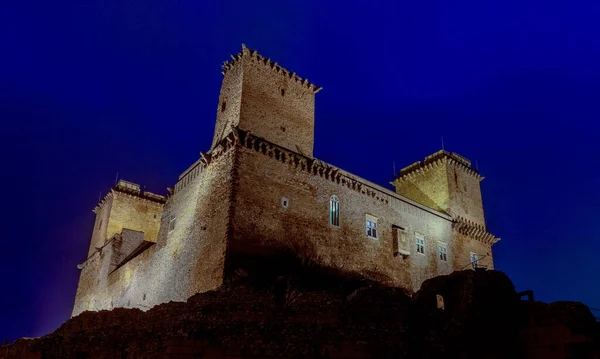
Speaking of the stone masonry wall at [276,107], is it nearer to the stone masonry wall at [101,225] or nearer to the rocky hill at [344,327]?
the rocky hill at [344,327]

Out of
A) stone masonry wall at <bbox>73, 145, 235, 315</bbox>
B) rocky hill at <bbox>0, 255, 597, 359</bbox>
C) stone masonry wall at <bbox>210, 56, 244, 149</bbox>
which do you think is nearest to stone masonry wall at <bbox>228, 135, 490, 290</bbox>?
stone masonry wall at <bbox>73, 145, 235, 315</bbox>

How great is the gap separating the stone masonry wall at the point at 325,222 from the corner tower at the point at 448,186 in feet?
12.6

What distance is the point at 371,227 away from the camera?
107 feet

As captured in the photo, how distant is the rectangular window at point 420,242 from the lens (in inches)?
1384

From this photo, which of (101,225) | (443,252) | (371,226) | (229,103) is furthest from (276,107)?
(101,225)

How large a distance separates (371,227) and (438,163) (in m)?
12.8

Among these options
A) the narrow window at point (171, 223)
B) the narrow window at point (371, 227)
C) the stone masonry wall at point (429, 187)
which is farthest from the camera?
the stone masonry wall at point (429, 187)

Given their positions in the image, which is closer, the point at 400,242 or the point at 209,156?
the point at 209,156

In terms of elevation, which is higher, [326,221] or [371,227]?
[371,227]

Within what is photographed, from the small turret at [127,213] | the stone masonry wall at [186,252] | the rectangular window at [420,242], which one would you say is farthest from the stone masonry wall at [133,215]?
the rectangular window at [420,242]

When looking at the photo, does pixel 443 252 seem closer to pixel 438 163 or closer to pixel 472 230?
pixel 472 230

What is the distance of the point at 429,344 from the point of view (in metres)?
19.2

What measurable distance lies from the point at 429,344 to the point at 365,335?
9.49ft

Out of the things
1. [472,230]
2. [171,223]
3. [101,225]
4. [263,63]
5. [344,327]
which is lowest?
[344,327]
